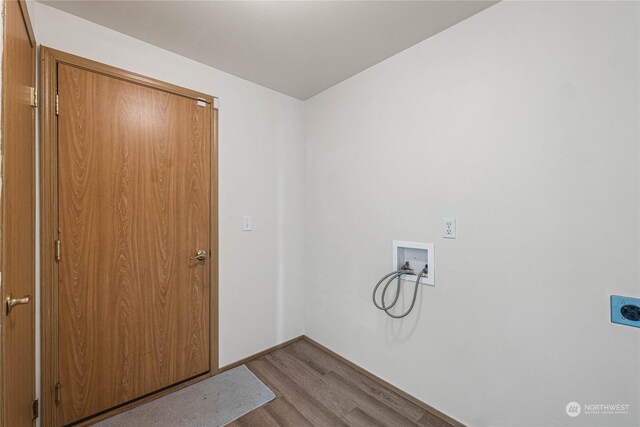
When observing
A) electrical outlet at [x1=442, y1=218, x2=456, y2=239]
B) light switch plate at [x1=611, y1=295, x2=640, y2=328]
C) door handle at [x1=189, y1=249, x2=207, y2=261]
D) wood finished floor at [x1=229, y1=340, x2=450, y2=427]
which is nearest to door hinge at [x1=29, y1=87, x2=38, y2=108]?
door handle at [x1=189, y1=249, x2=207, y2=261]

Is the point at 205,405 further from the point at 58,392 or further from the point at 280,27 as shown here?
the point at 280,27

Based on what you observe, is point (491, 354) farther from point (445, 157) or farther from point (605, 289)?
point (445, 157)

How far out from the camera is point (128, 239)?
1.71m

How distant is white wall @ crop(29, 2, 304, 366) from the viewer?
2.06 m

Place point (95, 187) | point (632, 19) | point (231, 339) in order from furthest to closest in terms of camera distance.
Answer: point (231, 339), point (95, 187), point (632, 19)

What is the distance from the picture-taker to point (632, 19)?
1.07 meters

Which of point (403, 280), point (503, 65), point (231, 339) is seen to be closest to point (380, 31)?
point (503, 65)

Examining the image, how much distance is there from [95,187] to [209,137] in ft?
2.60

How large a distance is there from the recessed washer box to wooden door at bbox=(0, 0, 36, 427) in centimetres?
190

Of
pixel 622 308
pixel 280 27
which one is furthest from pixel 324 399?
pixel 280 27

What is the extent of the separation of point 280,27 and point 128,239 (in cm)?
163

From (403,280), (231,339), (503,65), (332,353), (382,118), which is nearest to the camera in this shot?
(503,65)

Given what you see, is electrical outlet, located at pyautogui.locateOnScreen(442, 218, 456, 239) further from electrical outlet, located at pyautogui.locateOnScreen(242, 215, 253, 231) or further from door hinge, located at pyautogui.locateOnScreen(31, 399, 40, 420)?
door hinge, located at pyautogui.locateOnScreen(31, 399, 40, 420)

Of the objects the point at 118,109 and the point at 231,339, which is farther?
the point at 231,339
